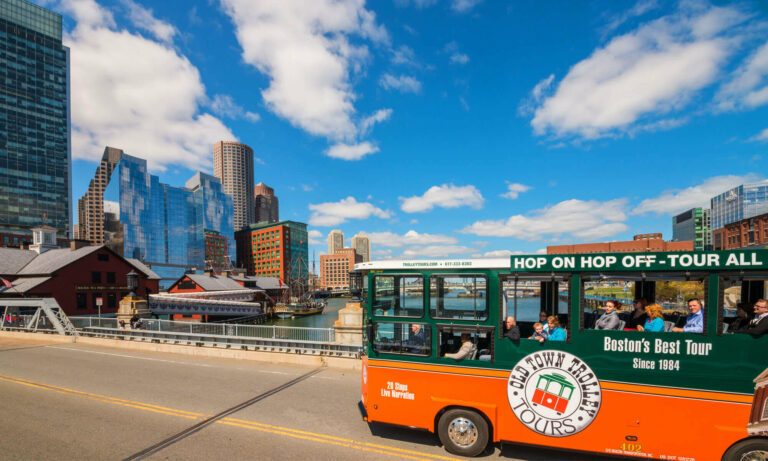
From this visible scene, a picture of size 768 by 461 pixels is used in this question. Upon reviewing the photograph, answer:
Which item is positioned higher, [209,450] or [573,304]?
[573,304]

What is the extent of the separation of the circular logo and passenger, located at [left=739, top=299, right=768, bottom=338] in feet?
7.81

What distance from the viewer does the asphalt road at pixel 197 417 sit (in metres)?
6.58

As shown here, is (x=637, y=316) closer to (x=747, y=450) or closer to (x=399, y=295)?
(x=747, y=450)

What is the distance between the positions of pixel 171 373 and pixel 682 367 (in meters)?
15.7

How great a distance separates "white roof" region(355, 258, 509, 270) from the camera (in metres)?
6.28

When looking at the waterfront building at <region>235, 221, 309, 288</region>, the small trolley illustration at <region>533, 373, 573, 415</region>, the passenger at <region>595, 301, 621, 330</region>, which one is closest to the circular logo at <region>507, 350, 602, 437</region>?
the small trolley illustration at <region>533, 373, 573, 415</region>

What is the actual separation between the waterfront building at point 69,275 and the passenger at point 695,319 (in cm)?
4458

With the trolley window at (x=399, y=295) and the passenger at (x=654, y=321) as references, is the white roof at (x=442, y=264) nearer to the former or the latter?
the trolley window at (x=399, y=295)

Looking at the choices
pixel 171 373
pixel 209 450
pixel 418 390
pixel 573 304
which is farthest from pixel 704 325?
pixel 171 373

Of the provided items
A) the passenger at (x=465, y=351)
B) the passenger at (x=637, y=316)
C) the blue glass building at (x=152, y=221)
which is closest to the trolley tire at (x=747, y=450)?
the passenger at (x=637, y=316)

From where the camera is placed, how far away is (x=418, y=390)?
6645mm

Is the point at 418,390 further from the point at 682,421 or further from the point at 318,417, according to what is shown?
the point at 682,421

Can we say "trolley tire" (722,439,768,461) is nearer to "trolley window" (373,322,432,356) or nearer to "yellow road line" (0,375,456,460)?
"yellow road line" (0,375,456,460)

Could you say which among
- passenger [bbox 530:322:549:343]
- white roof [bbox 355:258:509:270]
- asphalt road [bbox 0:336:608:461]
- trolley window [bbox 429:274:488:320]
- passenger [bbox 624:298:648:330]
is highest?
white roof [bbox 355:258:509:270]
